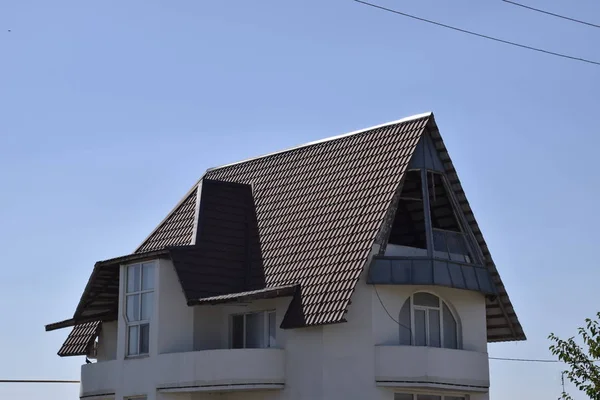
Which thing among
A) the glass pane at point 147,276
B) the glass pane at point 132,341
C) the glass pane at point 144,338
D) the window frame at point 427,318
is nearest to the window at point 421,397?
the window frame at point 427,318

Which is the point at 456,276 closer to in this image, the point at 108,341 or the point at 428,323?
the point at 428,323

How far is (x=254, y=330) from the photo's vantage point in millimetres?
35969

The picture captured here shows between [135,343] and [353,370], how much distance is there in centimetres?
710

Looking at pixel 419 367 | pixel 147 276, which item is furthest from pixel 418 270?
pixel 147 276

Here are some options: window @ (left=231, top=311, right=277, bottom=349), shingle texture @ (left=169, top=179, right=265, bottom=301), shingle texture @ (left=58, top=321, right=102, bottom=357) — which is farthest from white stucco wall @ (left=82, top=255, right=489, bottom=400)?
shingle texture @ (left=58, top=321, right=102, bottom=357)

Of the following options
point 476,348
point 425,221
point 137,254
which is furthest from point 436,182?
point 137,254

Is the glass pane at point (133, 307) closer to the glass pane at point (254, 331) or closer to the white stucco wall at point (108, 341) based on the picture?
the glass pane at point (254, 331)

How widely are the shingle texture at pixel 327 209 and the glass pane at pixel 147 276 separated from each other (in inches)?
130

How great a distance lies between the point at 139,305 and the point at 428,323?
8.40 m

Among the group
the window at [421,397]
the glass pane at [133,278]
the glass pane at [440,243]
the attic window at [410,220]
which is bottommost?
the window at [421,397]

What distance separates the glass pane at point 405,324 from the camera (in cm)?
3397

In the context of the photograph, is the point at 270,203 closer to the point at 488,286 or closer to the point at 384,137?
the point at 384,137

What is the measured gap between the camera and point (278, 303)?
34938mm

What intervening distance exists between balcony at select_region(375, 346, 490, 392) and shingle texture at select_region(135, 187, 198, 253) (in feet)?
25.0
